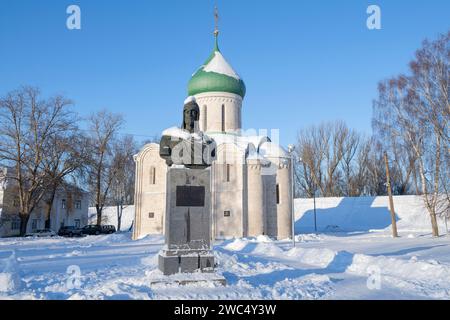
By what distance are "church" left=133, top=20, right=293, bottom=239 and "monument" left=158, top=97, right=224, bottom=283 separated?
1386cm

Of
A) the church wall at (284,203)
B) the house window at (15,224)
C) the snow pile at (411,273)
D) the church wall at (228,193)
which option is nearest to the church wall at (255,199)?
the church wall at (228,193)

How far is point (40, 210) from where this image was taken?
35.2 meters

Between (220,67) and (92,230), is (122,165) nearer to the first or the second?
(92,230)

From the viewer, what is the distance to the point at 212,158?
7715mm

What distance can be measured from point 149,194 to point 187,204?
16917 millimetres

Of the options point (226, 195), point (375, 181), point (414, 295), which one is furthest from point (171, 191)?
point (375, 181)

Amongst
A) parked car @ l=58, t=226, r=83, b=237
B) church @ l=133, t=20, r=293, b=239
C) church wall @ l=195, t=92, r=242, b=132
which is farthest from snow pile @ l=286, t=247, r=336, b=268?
parked car @ l=58, t=226, r=83, b=237

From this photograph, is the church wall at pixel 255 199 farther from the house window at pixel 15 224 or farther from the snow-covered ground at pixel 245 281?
the house window at pixel 15 224

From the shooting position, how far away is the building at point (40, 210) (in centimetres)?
2516

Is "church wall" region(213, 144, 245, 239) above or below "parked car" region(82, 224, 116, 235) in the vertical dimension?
above

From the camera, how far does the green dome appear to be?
24.7 meters

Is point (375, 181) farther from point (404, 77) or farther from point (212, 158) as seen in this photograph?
point (212, 158)

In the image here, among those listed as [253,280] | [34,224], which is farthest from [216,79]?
[34,224]

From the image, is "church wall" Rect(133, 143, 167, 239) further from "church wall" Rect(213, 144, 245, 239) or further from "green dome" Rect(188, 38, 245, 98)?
"green dome" Rect(188, 38, 245, 98)
